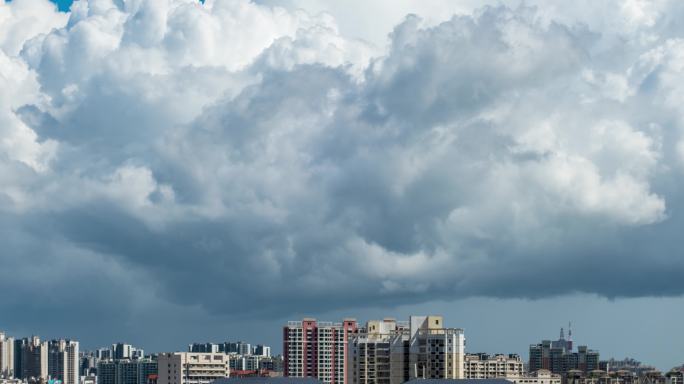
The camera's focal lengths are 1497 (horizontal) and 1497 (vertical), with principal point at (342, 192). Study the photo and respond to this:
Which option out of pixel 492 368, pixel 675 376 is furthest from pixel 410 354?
pixel 675 376

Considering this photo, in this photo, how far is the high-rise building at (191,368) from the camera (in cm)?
15488

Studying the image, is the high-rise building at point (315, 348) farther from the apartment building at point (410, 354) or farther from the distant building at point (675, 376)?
the distant building at point (675, 376)

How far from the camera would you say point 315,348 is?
158 m

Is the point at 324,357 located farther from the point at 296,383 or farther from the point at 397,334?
the point at 296,383

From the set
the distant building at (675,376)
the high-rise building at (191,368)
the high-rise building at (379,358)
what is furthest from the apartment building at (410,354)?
the distant building at (675,376)

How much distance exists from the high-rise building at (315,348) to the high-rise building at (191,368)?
7.15 m

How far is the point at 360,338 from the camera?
12356 centimetres

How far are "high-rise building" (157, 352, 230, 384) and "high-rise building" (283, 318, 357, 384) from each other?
7149 mm

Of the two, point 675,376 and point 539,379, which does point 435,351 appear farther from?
point 675,376

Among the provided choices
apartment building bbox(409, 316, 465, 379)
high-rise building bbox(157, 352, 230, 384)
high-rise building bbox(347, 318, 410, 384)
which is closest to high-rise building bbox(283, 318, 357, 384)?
high-rise building bbox(157, 352, 230, 384)

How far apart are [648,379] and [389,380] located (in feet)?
234

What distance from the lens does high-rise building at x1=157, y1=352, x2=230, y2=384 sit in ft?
508

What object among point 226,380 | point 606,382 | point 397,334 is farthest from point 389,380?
point 606,382

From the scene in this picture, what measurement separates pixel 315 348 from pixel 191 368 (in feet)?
43.7
